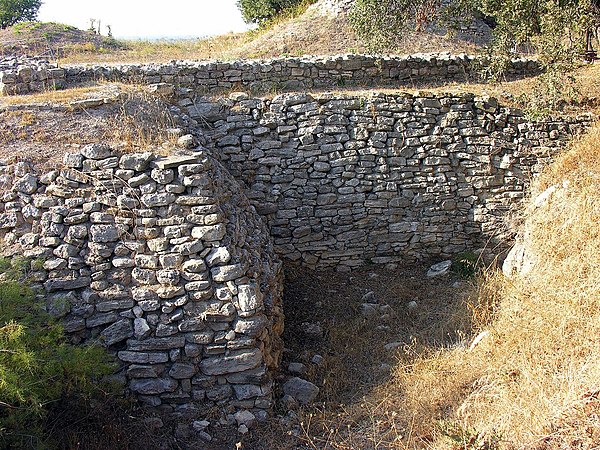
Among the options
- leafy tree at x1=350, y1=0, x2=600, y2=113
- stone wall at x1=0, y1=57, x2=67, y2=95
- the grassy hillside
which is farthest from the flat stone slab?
the grassy hillside

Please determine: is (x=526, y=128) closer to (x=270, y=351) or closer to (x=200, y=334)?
(x=270, y=351)

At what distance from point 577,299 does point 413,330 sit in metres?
2.25

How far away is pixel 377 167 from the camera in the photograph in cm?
886

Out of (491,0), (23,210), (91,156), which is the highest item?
(491,0)

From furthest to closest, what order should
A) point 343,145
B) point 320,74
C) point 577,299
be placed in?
point 320,74, point 343,145, point 577,299

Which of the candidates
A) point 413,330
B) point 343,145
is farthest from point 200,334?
point 343,145

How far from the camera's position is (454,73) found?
1085 cm

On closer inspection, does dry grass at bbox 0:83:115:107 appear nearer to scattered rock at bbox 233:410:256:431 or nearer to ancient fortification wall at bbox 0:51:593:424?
ancient fortification wall at bbox 0:51:593:424

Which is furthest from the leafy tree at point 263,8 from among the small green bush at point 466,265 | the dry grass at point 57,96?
the small green bush at point 466,265

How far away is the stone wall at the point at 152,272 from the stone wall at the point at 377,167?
2328 millimetres

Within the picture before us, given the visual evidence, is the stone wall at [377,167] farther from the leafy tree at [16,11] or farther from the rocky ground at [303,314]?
the leafy tree at [16,11]

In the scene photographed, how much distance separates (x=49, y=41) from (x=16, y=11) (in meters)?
8.68

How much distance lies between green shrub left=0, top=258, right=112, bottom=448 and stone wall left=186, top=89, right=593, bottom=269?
3.94 meters

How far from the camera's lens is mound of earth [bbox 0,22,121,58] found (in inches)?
585
